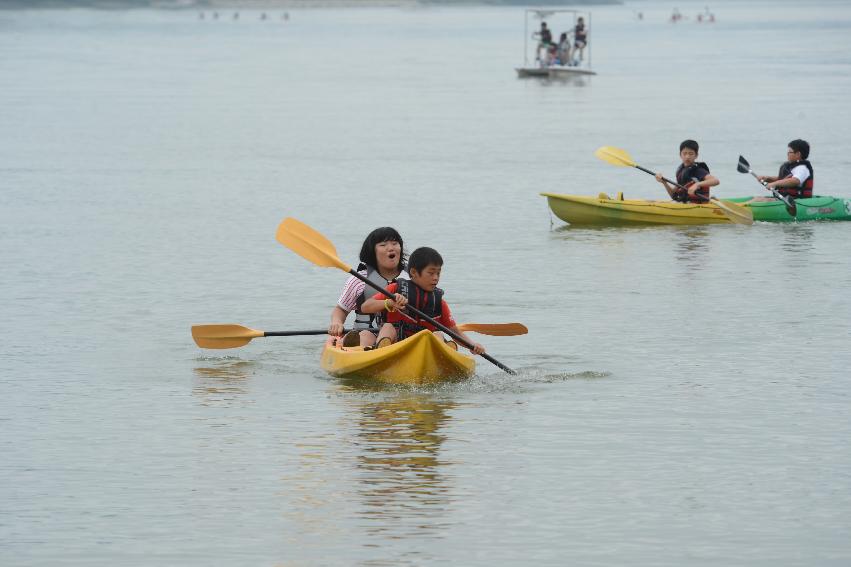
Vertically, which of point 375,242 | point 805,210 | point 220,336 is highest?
point 375,242

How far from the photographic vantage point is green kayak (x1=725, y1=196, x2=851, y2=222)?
21844 millimetres

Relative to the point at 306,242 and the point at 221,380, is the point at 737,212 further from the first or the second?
the point at 221,380

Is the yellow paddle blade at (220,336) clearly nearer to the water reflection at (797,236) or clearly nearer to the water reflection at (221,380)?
the water reflection at (221,380)

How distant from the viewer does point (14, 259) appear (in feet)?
63.8

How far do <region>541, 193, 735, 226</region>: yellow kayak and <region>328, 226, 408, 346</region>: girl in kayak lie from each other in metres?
9.78

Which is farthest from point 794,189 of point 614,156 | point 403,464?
point 403,464

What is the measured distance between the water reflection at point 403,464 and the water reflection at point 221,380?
41.8 inches

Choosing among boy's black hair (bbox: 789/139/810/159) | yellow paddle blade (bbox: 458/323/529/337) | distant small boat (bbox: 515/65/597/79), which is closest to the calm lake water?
yellow paddle blade (bbox: 458/323/529/337)

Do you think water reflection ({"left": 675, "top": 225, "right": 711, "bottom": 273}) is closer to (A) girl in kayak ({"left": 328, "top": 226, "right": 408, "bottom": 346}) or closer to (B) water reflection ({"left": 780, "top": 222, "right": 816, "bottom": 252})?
(B) water reflection ({"left": 780, "top": 222, "right": 816, "bottom": 252})

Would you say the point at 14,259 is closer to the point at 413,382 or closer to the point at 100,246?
the point at 100,246

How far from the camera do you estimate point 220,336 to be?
515 inches

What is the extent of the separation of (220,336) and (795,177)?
35.3ft

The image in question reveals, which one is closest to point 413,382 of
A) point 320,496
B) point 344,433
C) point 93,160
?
point 344,433

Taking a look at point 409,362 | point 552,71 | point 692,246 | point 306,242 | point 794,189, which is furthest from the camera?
point 552,71
